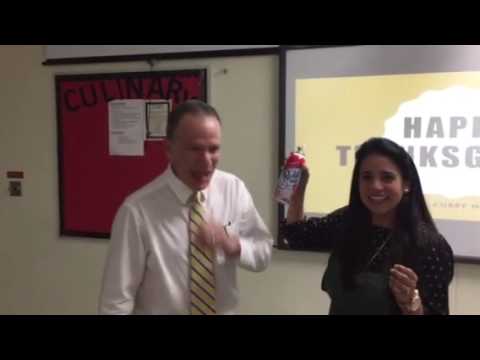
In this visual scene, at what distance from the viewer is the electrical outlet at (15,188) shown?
2.88 m

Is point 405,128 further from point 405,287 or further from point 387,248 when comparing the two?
point 405,287

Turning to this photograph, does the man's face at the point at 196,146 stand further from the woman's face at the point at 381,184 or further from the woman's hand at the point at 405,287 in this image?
the woman's hand at the point at 405,287

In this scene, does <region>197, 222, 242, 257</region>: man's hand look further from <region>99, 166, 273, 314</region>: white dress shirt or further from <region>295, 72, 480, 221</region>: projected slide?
<region>295, 72, 480, 221</region>: projected slide

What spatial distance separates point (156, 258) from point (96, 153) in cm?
152

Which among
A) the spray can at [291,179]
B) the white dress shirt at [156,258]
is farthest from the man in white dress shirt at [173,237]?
the spray can at [291,179]

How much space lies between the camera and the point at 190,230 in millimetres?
1396

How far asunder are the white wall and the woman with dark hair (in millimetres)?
929

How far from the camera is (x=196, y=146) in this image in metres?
1.32

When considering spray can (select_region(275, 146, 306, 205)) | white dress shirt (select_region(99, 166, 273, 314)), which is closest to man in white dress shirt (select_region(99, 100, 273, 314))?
white dress shirt (select_region(99, 166, 273, 314))

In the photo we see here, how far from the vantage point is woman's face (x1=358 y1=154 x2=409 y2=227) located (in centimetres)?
134

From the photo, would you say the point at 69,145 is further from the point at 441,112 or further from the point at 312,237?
the point at 441,112

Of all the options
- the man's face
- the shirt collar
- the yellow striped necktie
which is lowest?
the yellow striped necktie
